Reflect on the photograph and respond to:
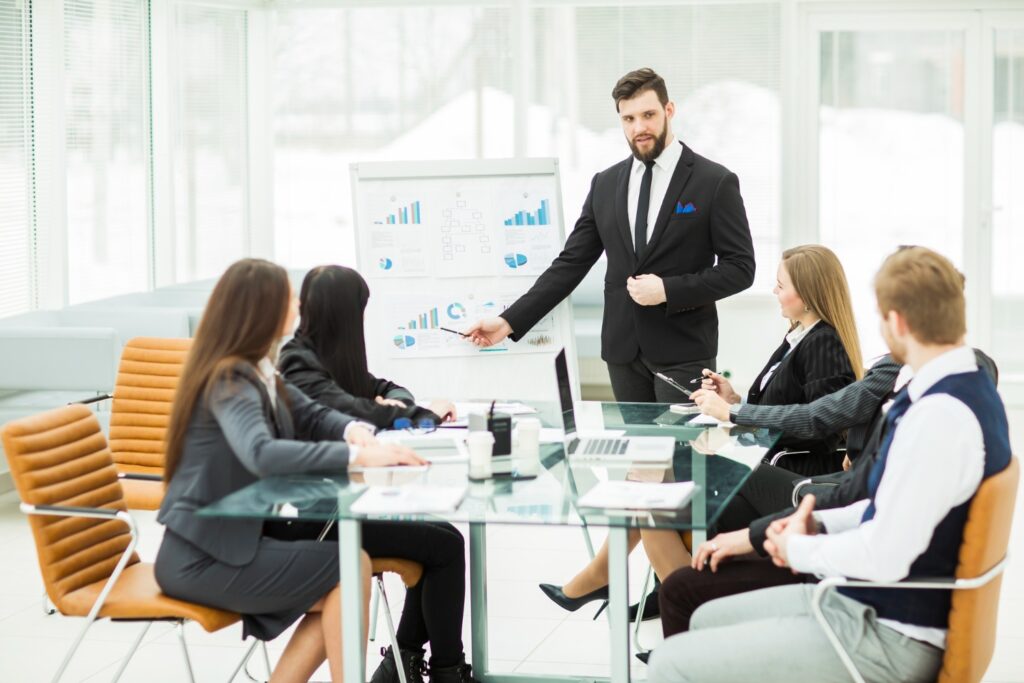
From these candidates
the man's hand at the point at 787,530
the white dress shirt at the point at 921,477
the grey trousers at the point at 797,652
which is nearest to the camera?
the white dress shirt at the point at 921,477

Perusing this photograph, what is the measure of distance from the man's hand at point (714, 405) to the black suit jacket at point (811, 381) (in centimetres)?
18

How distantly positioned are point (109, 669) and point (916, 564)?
252cm

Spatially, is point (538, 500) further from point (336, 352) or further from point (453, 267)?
point (453, 267)

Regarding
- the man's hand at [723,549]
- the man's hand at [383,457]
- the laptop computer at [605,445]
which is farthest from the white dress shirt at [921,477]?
the man's hand at [383,457]

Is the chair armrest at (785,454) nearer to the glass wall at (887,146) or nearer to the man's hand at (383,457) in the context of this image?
the man's hand at (383,457)

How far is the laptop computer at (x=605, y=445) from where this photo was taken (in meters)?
3.30

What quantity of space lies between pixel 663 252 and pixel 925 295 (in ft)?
6.56

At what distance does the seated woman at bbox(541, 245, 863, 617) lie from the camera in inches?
147

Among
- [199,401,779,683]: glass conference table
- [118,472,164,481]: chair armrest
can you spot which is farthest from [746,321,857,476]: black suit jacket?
[118,472,164,481]: chair armrest

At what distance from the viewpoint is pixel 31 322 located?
6855 millimetres

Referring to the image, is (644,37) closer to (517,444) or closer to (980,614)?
(517,444)

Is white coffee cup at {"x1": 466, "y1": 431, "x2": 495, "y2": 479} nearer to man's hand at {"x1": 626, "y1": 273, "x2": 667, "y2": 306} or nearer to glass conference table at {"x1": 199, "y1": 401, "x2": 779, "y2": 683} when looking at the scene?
glass conference table at {"x1": 199, "y1": 401, "x2": 779, "y2": 683}

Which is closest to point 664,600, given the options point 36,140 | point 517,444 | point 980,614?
point 517,444

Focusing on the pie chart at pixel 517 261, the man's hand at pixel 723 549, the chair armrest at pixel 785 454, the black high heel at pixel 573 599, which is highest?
the pie chart at pixel 517 261
